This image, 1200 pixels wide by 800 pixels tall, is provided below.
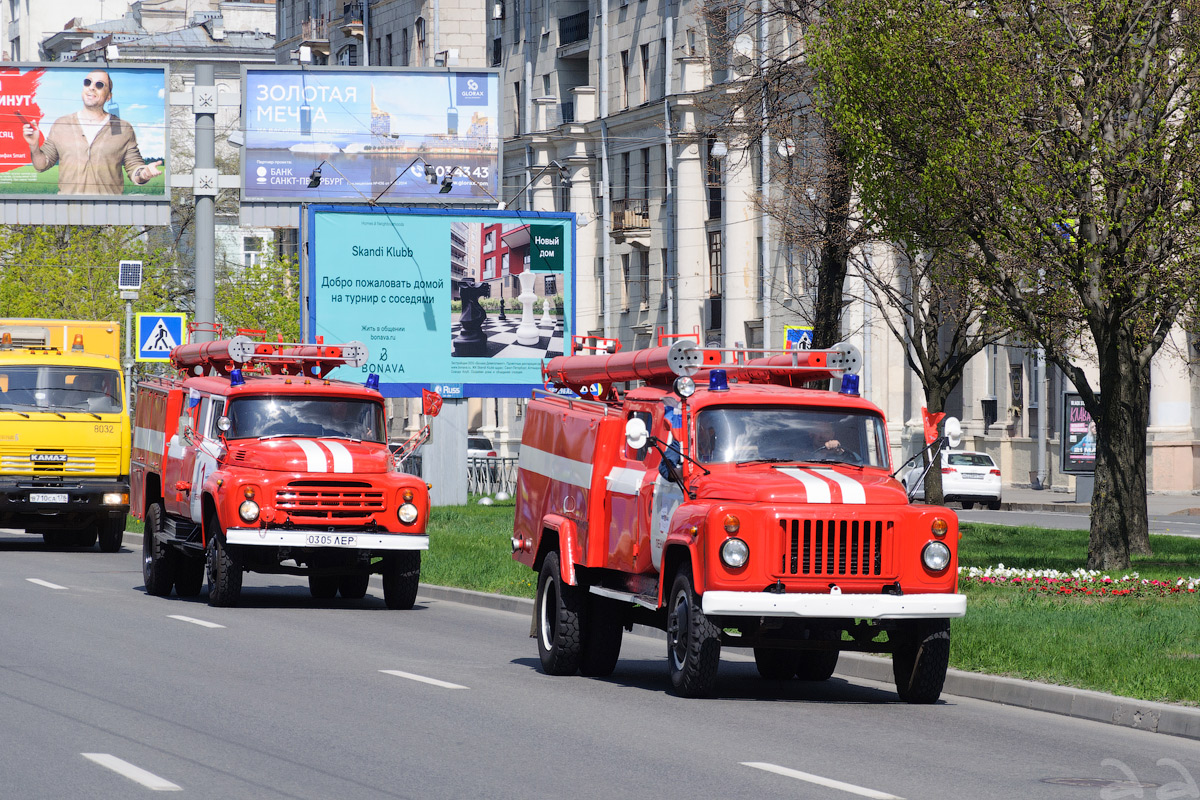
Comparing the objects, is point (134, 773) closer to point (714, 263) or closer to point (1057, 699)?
point (1057, 699)

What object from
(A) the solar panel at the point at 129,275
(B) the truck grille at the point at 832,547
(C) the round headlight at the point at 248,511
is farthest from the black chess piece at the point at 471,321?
(B) the truck grille at the point at 832,547

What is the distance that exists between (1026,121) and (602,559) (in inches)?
372

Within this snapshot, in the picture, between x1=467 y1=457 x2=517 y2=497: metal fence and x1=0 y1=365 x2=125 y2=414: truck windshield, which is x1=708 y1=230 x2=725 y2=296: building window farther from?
x1=0 y1=365 x2=125 y2=414: truck windshield

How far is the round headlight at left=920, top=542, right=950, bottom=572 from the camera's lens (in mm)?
13367

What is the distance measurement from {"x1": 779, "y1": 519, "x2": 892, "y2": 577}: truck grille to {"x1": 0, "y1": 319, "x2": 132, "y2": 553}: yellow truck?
1896 cm

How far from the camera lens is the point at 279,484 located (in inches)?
807

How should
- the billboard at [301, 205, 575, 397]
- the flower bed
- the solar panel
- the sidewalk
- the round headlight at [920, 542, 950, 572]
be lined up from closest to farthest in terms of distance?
the round headlight at [920, 542, 950, 572] < the flower bed < the billboard at [301, 205, 575, 397] < the solar panel < the sidewalk

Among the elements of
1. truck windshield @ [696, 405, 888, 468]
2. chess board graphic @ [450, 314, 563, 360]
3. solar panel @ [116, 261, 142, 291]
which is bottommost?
truck windshield @ [696, 405, 888, 468]

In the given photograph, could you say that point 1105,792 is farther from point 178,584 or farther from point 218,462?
point 178,584

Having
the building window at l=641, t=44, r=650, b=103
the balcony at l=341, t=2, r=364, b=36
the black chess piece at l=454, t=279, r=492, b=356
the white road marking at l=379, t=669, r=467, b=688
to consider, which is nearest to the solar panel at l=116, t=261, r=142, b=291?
the black chess piece at l=454, t=279, r=492, b=356

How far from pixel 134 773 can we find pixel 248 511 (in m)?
10.2

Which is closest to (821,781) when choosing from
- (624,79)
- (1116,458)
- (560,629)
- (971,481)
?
(560,629)

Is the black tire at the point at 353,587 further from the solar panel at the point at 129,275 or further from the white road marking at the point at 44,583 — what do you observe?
the solar panel at the point at 129,275

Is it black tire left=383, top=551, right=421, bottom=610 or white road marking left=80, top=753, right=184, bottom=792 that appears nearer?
white road marking left=80, top=753, right=184, bottom=792
